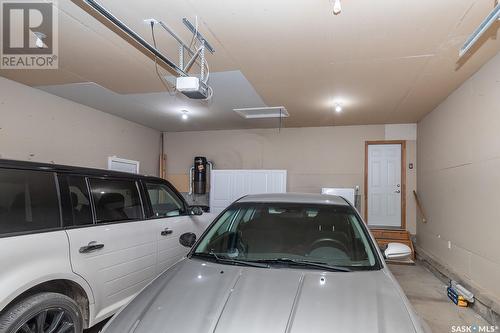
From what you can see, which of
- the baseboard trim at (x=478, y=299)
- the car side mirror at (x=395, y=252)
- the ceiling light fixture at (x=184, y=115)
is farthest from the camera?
the ceiling light fixture at (x=184, y=115)

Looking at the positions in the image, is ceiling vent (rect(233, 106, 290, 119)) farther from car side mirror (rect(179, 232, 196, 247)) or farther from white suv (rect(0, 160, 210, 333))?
car side mirror (rect(179, 232, 196, 247))

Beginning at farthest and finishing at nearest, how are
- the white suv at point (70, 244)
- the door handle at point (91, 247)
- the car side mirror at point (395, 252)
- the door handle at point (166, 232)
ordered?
the door handle at point (166, 232)
the door handle at point (91, 247)
the car side mirror at point (395, 252)
the white suv at point (70, 244)

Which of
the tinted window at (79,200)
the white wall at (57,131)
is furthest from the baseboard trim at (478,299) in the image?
the white wall at (57,131)

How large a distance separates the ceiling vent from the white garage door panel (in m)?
1.43

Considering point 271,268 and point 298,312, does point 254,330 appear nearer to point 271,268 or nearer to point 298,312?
point 298,312

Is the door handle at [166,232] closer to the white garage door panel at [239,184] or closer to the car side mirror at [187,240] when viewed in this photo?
the car side mirror at [187,240]

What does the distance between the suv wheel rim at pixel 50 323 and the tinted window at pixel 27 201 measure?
57 cm

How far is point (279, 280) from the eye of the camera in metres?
1.68

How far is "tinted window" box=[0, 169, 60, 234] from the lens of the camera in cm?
196

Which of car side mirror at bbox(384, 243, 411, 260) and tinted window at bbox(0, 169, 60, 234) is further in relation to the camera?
car side mirror at bbox(384, 243, 411, 260)

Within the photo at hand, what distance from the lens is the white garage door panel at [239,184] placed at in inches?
277

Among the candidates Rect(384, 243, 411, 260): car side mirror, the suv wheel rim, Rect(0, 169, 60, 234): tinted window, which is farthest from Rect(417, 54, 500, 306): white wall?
Rect(0, 169, 60, 234): tinted window

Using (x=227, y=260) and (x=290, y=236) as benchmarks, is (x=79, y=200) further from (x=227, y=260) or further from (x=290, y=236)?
(x=290, y=236)

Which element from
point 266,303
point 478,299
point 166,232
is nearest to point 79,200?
point 166,232
